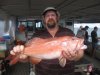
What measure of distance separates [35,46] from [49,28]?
403 millimetres

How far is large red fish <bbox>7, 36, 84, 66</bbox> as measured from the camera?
1874mm

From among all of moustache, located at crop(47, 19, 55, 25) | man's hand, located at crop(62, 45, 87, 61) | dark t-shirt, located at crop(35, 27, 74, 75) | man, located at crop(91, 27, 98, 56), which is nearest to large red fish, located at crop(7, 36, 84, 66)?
man's hand, located at crop(62, 45, 87, 61)

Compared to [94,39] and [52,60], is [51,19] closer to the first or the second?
[52,60]

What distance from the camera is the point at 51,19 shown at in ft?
7.22

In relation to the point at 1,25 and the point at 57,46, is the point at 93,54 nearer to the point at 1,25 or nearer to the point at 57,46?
the point at 1,25

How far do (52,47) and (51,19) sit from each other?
1.18 feet

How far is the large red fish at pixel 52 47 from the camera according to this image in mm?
1874

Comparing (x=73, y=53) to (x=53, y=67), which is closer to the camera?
(x=73, y=53)

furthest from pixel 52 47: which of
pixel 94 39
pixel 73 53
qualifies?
pixel 94 39

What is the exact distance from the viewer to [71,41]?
6.14 ft

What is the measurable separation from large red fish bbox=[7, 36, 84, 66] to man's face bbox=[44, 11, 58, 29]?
0.23m

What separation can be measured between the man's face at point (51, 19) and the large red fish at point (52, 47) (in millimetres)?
227

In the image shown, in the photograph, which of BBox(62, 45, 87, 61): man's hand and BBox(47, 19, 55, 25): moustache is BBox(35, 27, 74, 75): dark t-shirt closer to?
BBox(47, 19, 55, 25): moustache

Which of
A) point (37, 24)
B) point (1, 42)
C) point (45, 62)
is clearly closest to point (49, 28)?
point (45, 62)
